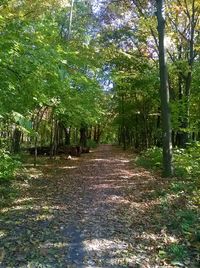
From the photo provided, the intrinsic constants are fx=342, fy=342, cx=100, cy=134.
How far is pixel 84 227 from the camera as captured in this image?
723cm

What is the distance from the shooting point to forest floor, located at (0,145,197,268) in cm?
576

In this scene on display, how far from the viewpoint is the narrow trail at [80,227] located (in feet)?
18.9

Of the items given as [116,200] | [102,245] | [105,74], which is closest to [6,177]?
[116,200]

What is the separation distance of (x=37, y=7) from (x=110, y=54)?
6.82 meters

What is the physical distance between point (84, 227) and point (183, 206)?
3.02 m

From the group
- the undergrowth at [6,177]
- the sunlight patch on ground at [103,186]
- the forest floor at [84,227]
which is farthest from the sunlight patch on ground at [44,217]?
the sunlight patch on ground at [103,186]

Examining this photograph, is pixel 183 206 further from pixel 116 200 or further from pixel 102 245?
pixel 102 245

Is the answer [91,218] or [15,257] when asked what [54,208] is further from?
[15,257]

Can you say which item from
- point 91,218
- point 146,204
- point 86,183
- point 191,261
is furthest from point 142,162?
point 191,261

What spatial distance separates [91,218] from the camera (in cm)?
785

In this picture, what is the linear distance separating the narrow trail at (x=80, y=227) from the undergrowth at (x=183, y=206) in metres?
0.37

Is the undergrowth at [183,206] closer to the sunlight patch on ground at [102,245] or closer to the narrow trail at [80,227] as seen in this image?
the narrow trail at [80,227]

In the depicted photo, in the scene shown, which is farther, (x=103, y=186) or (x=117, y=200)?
(x=103, y=186)

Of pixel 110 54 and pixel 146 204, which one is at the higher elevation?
pixel 110 54
